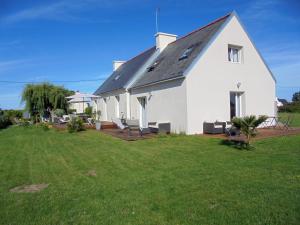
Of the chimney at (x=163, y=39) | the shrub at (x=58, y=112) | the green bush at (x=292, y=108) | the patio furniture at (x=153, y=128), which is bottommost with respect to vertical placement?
the patio furniture at (x=153, y=128)

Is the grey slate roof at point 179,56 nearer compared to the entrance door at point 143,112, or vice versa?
the grey slate roof at point 179,56

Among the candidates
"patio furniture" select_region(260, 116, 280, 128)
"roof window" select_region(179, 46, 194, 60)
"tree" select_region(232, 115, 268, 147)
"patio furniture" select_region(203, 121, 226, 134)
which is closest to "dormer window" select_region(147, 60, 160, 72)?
"roof window" select_region(179, 46, 194, 60)

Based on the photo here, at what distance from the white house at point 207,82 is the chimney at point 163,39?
1908 millimetres

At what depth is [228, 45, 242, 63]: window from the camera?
57.3ft

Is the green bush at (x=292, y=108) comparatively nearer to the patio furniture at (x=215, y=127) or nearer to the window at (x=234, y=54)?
the window at (x=234, y=54)

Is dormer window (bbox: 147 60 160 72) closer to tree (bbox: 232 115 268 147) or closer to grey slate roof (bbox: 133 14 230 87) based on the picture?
grey slate roof (bbox: 133 14 230 87)

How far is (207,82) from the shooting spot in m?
15.7

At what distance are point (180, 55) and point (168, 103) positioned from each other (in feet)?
11.8

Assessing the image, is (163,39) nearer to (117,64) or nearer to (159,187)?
(117,64)

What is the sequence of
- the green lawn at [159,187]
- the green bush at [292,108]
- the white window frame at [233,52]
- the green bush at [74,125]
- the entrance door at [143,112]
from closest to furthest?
1. the green lawn at [159,187]
2. the white window frame at [233,52]
3. the green bush at [74,125]
4. the entrance door at [143,112]
5. the green bush at [292,108]

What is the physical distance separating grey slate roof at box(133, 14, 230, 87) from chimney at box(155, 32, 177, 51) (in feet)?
3.67

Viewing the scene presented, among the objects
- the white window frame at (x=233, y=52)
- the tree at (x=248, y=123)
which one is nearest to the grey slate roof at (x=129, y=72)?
the white window frame at (x=233, y=52)

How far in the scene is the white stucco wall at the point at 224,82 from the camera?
49.9ft

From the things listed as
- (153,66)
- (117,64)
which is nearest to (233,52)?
(153,66)
